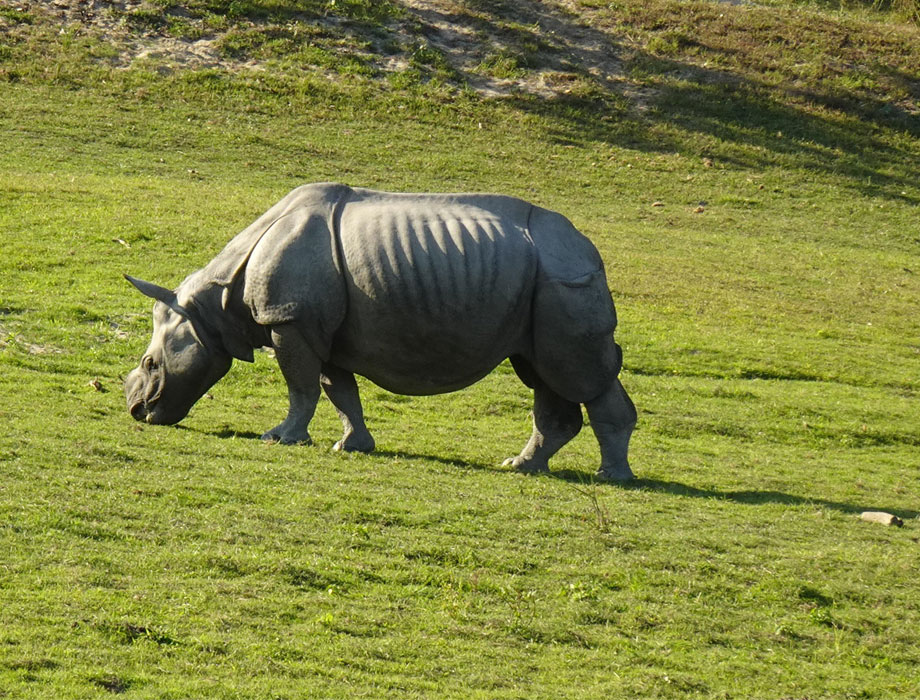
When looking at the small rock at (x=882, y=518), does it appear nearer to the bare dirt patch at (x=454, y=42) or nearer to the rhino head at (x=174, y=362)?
the rhino head at (x=174, y=362)

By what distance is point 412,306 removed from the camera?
39.4ft

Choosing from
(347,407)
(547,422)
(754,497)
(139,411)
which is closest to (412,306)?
(347,407)

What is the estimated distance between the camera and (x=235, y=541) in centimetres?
967

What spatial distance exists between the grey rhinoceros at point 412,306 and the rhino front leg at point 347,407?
0.02 m

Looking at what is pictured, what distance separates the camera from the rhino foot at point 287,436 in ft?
42.4

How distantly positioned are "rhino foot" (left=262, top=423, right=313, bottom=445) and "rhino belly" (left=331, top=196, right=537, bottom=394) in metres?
1.08

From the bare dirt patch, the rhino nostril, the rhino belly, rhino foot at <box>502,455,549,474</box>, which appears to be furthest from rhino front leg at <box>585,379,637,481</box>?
the bare dirt patch

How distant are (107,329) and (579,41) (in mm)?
22842

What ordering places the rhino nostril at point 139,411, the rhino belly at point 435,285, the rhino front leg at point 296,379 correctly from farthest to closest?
1. the rhino nostril at point 139,411
2. the rhino front leg at point 296,379
3. the rhino belly at point 435,285

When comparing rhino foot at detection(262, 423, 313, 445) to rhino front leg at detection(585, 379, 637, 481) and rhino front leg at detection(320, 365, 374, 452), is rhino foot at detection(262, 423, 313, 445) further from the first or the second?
rhino front leg at detection(585, 379, 637, 481)

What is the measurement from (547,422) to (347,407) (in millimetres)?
1778

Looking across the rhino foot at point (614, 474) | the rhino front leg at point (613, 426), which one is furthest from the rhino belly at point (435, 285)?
the rhino foot at point (614, 474)

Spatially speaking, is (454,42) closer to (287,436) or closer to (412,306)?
(287,436)

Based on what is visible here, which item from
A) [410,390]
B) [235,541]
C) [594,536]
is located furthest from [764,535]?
[235,541]
